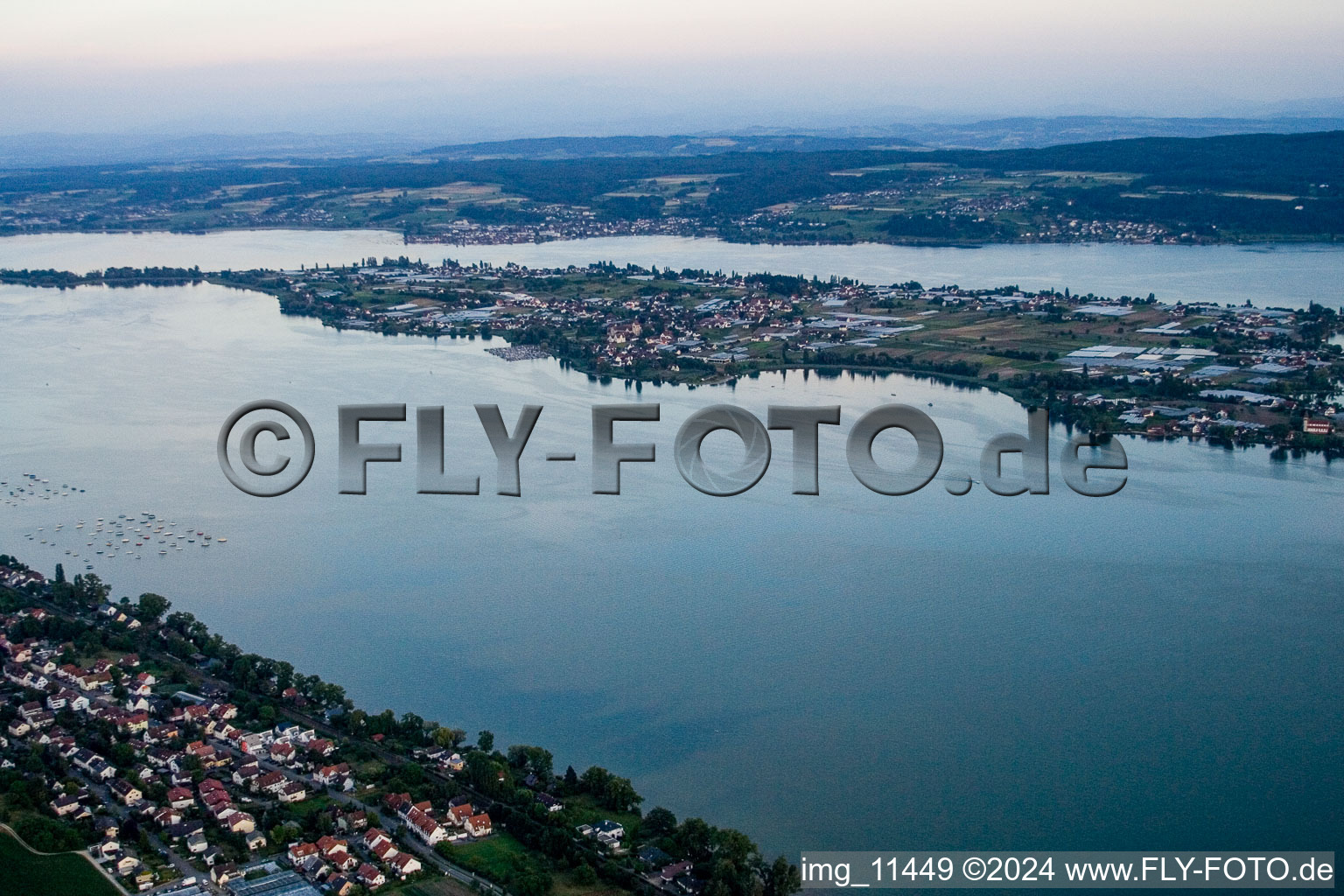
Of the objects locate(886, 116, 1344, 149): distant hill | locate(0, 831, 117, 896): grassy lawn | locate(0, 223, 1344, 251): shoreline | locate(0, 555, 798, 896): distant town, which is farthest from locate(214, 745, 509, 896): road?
locate(886, 116, 1344, 149): distant hill

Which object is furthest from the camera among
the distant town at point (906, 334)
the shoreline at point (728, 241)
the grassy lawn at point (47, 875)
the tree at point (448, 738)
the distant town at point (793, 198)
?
the distant town at point (793, 198)

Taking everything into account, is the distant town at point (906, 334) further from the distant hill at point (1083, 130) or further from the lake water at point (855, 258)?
the distant hill at point (1083, 130)

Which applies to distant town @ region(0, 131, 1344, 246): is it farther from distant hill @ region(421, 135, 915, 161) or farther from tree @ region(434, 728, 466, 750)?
tree @ region(434, 728, 466, 750)

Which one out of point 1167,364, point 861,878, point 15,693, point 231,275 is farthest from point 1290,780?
point 231,275

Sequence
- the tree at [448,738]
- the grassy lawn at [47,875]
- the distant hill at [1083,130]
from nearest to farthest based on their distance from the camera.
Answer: the grassy lawn at [47,875]
the tree at [448,738]
the distant hill at [1083,130]

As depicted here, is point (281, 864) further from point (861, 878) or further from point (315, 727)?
point (861, 878)

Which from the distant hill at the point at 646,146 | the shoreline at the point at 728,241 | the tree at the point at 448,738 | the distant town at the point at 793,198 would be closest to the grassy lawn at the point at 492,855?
the tree at the point at 448,738

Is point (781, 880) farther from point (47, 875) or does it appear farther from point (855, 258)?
point (855, 258)
